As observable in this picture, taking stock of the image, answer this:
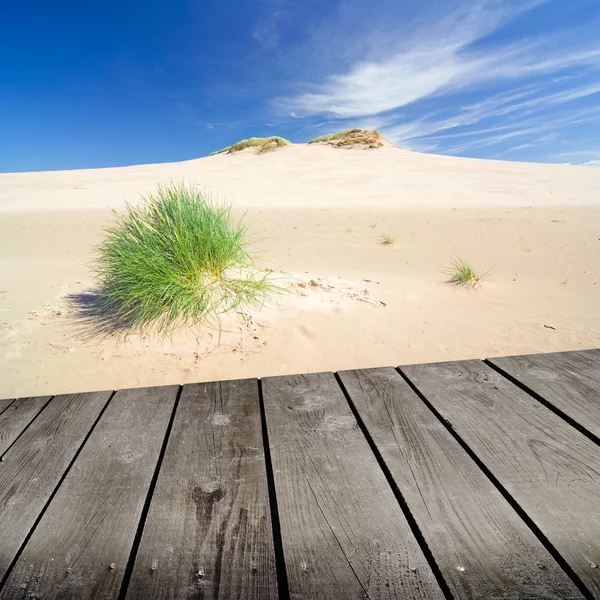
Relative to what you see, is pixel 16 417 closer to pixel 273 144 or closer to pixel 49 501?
pixel 49 501

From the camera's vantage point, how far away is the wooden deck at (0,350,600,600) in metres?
0.85

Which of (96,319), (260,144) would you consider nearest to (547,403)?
(96,319)

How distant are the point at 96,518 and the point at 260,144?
30.1 metres

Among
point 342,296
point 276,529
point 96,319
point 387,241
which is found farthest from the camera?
point 387,241

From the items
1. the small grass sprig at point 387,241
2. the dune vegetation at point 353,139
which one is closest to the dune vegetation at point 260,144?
the dune vegetation at point 353,139

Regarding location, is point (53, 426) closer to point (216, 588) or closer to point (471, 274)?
point (216, 588)

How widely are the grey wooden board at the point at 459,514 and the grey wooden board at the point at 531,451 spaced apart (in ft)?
0.15

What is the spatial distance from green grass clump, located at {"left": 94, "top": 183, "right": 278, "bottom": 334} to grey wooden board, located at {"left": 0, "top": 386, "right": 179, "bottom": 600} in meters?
2.39

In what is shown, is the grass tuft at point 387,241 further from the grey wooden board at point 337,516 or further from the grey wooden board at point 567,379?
the grey wooden board at point 337,516

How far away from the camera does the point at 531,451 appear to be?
46.8 inches

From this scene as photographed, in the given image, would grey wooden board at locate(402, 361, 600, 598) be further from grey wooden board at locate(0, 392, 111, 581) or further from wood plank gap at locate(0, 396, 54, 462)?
wood plank gap at locate(0, 396, 54, 462)

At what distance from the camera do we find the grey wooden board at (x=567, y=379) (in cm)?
139

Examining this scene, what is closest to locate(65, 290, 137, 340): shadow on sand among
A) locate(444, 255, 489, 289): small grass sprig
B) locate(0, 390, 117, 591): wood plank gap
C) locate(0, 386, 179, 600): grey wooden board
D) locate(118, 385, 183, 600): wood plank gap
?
locate(0, 390, 117, 591): wood plank gap

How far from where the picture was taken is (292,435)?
1.27m
